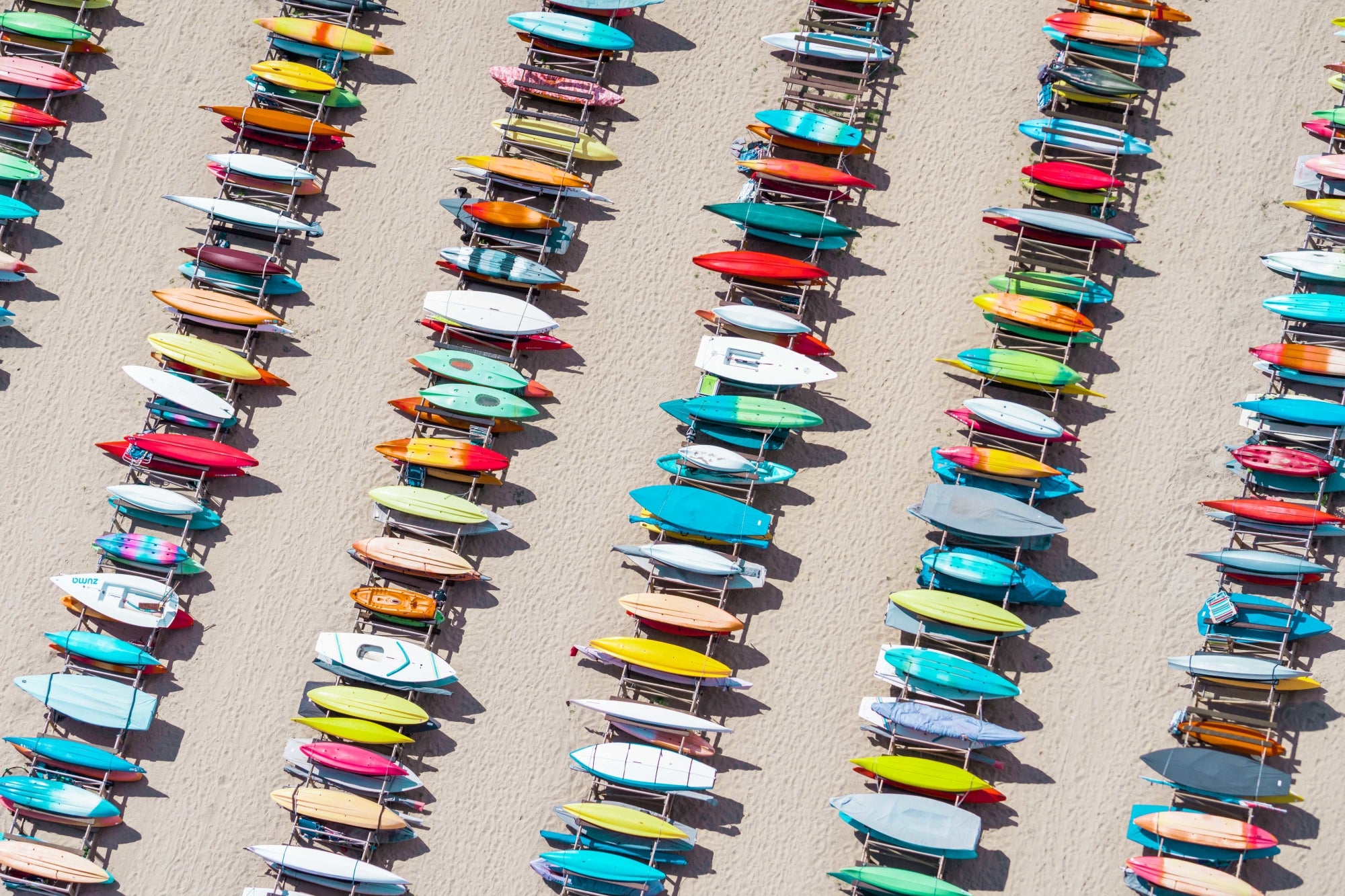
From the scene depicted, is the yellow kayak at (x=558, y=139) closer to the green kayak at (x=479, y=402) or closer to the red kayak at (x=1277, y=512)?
the green kayak at (x=479, y=402)

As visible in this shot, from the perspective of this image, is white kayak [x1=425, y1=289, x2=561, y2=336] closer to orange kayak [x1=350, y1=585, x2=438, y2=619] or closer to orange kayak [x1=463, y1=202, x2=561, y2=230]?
orange kayak [x1=463, y1=202, x2=561, y2=230]

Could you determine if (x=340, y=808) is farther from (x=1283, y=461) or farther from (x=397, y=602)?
(x=1283, y=461)

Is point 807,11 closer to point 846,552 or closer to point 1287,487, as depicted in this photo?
point 846,552

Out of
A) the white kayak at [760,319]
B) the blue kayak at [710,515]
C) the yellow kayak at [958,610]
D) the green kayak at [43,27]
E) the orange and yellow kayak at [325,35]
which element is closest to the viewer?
the yellow kayak at [958,610]

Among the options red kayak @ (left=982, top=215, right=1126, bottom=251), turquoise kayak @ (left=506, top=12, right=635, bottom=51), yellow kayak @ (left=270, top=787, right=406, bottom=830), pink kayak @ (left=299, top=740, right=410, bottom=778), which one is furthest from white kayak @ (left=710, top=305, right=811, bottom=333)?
yellow kayak @ (left=270, top=787, right=406, bottom=830)

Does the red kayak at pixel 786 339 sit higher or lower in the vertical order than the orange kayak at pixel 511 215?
lower

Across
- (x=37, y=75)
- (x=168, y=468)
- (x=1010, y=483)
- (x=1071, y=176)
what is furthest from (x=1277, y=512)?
(x=37, y=75)

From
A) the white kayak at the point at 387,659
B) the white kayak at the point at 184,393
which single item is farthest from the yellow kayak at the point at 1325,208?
the white kayak at the point at 184,393
